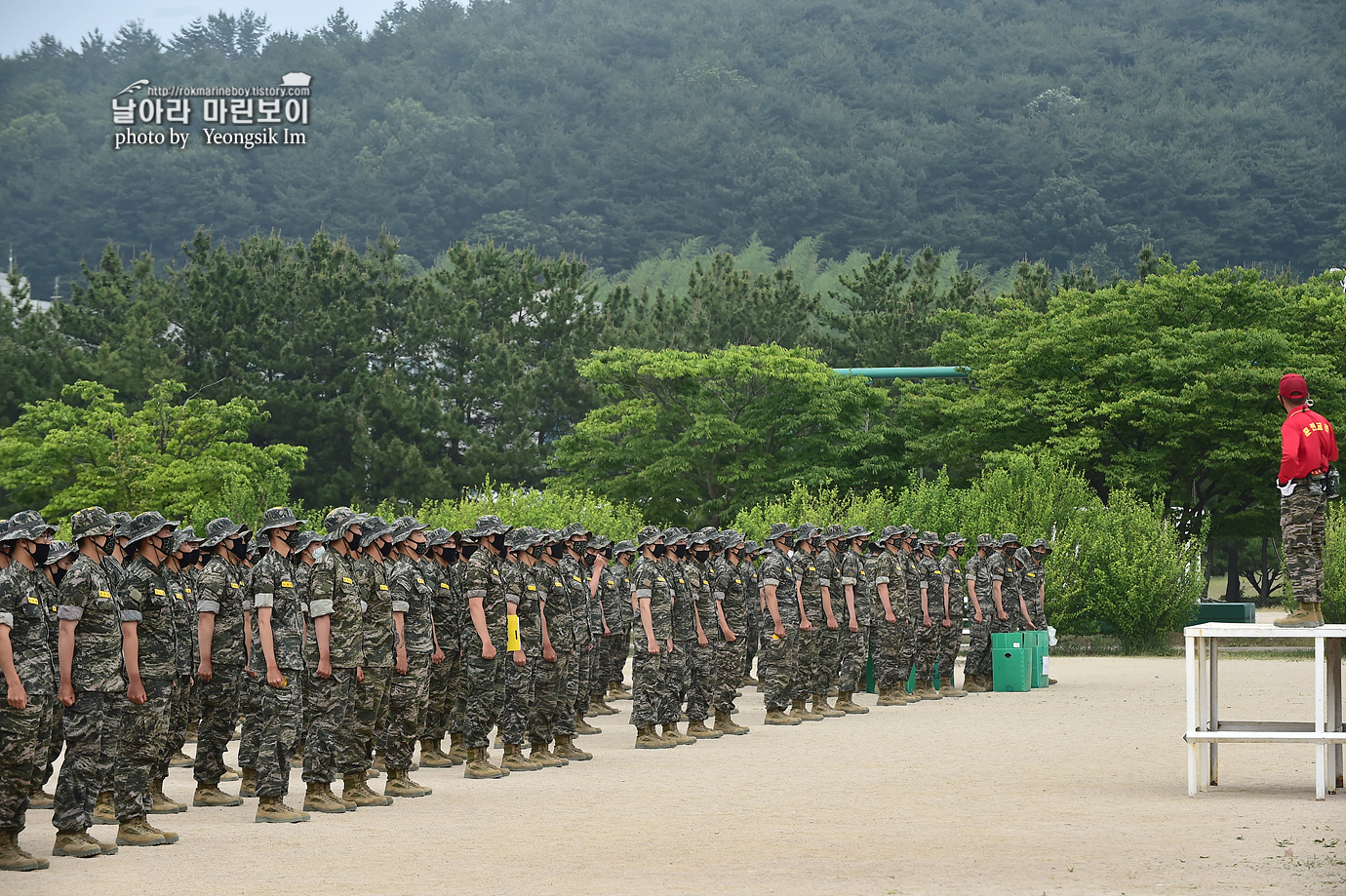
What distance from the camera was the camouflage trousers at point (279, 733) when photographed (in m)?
11.8

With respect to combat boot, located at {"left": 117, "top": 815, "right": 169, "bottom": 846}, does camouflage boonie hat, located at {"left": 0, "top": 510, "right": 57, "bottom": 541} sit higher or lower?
higher

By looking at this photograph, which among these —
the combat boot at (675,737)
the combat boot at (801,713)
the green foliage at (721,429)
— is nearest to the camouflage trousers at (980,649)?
the combat boot at (801,713)

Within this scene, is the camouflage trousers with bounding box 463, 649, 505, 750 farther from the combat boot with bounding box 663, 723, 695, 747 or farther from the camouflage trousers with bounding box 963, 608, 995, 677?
the camouflage trousers with bounding box 963, 608, 995, 677

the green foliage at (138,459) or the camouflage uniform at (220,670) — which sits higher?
the green foliage at (138,459)

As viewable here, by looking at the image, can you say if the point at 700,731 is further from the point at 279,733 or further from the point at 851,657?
the point at 279,733

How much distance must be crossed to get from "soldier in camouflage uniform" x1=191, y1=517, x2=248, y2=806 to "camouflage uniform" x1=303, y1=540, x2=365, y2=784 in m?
0.83

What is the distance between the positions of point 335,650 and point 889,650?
1172 cm

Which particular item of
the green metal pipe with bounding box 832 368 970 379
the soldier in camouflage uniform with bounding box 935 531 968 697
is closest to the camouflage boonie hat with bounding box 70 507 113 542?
the soldier in camouflage uniform with bounding box 935 531 968 697

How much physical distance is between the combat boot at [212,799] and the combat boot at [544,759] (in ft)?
10.5

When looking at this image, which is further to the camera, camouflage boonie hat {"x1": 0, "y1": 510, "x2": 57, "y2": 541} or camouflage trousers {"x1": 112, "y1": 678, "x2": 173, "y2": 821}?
A: camouflage trousers {"x1": 112, "y1": 678, "x2": 173, "y2": 821}

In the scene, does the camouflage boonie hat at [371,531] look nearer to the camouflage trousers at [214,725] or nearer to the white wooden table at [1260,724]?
the camouflage trousers at [214,725]

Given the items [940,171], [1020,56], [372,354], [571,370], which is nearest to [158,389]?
[372,354]

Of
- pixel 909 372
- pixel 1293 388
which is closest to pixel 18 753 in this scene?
pixel 1293 388

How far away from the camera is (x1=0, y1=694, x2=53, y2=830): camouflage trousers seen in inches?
388
